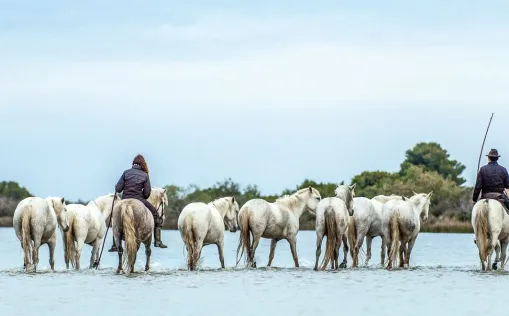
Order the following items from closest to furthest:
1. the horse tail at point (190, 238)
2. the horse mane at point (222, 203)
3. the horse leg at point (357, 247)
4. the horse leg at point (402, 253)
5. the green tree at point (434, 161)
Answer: the horse tail at point (190, 238) → the horse leg at point (402, 253) → the horse leg at point (357, 247) → the horse mane at point (222, 203) → the green tree at point (434, 161)

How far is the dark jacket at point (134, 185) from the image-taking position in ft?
76.0

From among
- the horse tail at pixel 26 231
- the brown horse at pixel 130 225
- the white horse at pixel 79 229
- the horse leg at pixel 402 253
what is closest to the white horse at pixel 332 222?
the horse leg at pixel 402 253

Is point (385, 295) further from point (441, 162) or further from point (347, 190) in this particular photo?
point (441, 162)

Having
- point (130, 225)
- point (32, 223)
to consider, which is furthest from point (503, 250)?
point (32, 223)

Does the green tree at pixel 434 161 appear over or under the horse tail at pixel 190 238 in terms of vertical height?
over

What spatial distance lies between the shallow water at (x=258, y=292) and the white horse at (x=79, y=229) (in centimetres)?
162

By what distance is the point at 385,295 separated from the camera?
64.4 feet

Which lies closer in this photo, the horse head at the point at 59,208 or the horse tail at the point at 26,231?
the horse tail at the point at 26,231

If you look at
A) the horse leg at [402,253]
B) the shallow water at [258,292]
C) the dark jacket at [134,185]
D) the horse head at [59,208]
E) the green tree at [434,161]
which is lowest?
the shallow water at [258,292]

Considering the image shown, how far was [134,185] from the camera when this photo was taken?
23.2m

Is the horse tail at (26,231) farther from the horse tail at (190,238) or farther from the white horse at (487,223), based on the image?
the white horse at (487,223)

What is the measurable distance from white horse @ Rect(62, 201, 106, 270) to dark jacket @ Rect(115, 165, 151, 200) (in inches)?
93.3

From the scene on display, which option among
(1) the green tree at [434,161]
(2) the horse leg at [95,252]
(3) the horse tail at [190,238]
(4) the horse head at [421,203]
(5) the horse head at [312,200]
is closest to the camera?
(3) the horse tail at [190,238]

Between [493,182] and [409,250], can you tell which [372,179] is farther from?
[493,182]
